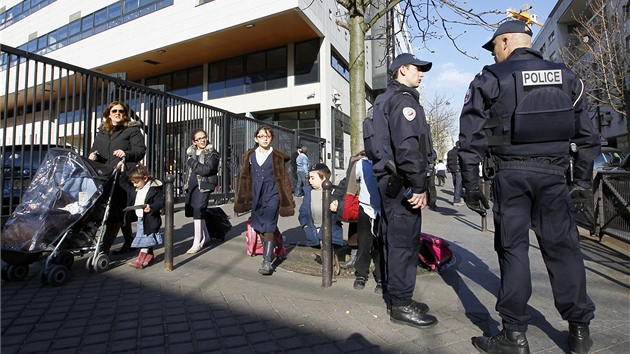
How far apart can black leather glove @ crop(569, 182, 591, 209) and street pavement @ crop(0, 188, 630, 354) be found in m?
0.98

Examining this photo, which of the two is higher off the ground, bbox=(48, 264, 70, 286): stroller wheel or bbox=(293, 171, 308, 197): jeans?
bbox=(293, 171, 308, 197): jeans

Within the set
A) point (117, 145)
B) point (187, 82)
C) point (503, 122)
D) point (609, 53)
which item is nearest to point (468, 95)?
point (503, 122)

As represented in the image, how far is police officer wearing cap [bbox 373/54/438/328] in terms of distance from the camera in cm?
271

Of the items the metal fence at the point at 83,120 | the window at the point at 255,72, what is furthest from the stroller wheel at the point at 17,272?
the window at the point at 255,72

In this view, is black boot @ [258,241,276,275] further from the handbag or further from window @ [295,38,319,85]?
window @ [295,38,319,85]

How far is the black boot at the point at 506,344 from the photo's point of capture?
2.29 meters

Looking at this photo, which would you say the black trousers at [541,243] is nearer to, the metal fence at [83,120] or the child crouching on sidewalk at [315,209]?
the child crouching on sidewalk at [315,209]

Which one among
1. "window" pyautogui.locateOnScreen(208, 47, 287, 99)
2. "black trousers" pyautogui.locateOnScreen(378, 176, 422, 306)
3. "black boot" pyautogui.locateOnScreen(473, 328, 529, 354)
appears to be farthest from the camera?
"window" pyautogui.locateOnScreen(208, 47, 287, 99)

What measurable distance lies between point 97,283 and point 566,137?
433 centimetres

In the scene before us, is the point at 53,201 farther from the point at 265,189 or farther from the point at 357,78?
the point at 357,78

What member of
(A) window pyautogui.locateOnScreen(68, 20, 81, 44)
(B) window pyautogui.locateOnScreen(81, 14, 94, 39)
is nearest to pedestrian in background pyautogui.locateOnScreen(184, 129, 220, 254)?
(B) window pyautogui.locateOnScreen(81, 14, 94, 39)

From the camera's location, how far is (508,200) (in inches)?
94.2

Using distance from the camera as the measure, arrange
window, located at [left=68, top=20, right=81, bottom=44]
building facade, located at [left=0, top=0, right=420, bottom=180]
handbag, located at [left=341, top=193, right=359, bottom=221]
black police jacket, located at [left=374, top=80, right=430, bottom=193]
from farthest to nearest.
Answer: window, located at [left=68, top=20, right=81, bottom=44], building facade, located at [left=0, top=0, right=420, bottom=180], handbag, located at [left=341, top=193, right=359, bottom=221], black police jacket, located at [left=374, top=80, right=430, bottom=193]

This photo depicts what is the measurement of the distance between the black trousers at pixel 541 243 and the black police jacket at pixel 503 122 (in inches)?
6.9
